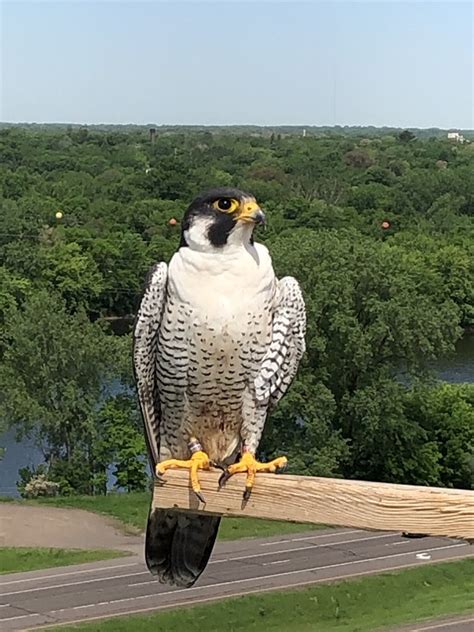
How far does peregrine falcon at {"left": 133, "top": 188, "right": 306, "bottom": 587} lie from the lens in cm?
322

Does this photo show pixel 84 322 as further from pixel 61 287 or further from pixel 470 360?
pixel 470 360

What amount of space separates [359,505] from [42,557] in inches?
525

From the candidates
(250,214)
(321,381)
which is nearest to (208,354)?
(250,214)

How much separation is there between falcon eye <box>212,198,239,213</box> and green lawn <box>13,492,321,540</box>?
12.8m

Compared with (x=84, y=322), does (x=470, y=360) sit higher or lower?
lower

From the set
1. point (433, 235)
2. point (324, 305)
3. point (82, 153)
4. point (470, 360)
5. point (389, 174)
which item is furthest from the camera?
point (82, 153)

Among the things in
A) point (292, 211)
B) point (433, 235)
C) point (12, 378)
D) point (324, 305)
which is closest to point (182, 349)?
point (324, 305)

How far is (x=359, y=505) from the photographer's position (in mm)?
2553

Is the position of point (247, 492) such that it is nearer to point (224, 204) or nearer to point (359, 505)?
point (359, 505)

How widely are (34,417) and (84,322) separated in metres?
2.35

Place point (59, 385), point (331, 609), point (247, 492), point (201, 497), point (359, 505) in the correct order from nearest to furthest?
1. point (359, 505)
2. point (247, 492)
3. point (201, 497)
4. point (331, 609)
5. point (59, 385)

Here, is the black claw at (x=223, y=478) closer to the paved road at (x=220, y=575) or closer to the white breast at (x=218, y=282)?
the white breast at (x=218, y=282)

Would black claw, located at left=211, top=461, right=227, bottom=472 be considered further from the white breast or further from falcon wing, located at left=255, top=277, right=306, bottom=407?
the white breast

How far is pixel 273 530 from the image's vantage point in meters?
17.2
